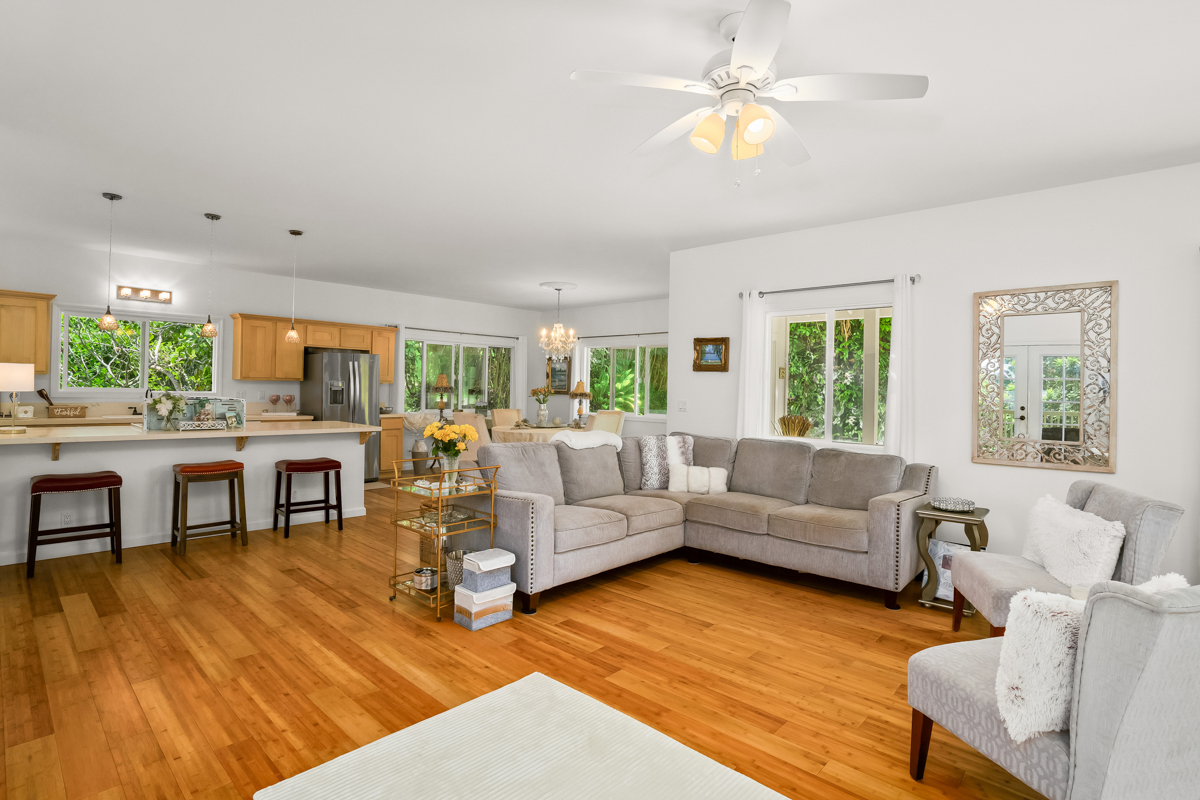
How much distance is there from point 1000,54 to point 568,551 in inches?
127

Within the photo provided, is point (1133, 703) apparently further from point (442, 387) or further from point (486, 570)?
point (442, 387)

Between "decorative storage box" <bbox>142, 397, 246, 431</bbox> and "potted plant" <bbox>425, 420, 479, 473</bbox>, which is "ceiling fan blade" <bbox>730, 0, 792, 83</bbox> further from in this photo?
"decorative storage box" <bbox>142, 397, 246, 431</bbox>

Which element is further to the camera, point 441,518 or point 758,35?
point 441,518

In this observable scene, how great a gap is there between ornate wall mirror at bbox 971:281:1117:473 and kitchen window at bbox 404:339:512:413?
23.9 feet

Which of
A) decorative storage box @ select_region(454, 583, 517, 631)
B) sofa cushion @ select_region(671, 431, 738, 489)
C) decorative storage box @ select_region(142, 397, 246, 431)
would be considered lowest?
decorative storage box @ select_region(454, 583, 517, 631)

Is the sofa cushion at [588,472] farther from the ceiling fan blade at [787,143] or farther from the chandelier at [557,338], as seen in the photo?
the chandelier at [557,338]

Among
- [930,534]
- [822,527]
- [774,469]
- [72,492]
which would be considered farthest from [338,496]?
[930,534]

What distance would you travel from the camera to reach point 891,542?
3627 mm

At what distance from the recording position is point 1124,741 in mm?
1370

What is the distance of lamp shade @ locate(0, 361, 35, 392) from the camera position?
4.25m

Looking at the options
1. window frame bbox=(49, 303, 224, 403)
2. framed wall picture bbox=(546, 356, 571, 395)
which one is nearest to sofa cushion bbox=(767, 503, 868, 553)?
framed wall picture bbox=(546, 356, 571, 395)

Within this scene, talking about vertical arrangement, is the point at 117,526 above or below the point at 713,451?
below

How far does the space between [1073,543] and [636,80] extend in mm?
2804

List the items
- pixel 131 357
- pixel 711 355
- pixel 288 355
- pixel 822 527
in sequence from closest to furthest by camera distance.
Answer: pixel 822 527, pixel 711 355, pixel 131 357, pixel 288 355
